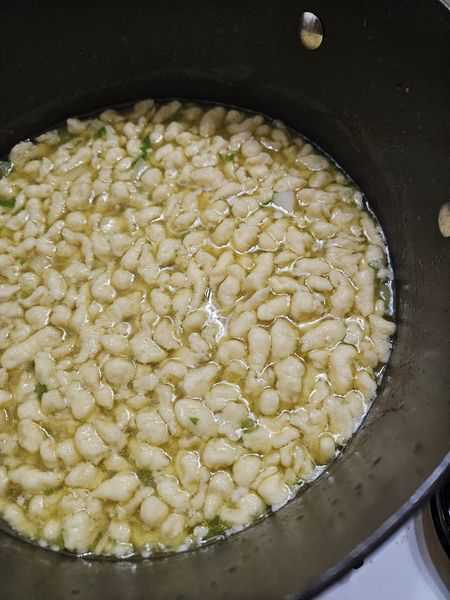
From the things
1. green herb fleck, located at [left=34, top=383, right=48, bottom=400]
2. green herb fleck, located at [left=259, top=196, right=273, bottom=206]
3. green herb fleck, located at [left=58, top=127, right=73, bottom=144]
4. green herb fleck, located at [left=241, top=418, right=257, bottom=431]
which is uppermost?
green herb fleck, located at [left=259, top=196, right=273, bottom=206]

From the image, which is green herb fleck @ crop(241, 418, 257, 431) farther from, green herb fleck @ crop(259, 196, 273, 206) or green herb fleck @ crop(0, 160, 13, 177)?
green herb fleck @ crop(0, 160, 13, 177)

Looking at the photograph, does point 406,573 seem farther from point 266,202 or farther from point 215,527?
point 266,202

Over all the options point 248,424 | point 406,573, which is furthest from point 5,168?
point 406,573

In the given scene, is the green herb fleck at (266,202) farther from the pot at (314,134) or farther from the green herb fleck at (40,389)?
the green herb fleck at (40,389)

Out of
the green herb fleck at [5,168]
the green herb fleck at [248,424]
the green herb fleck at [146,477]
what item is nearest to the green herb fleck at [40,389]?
the green herb fleck at [146,477]

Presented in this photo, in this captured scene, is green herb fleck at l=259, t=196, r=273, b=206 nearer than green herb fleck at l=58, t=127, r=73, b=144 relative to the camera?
Yes

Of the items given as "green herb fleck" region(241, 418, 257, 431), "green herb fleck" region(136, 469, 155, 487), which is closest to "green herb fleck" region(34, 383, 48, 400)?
"green herb fleck" region(136, 469, 155, 487)

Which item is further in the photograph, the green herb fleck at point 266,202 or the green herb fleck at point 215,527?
the green herb fleck at point 266,202
